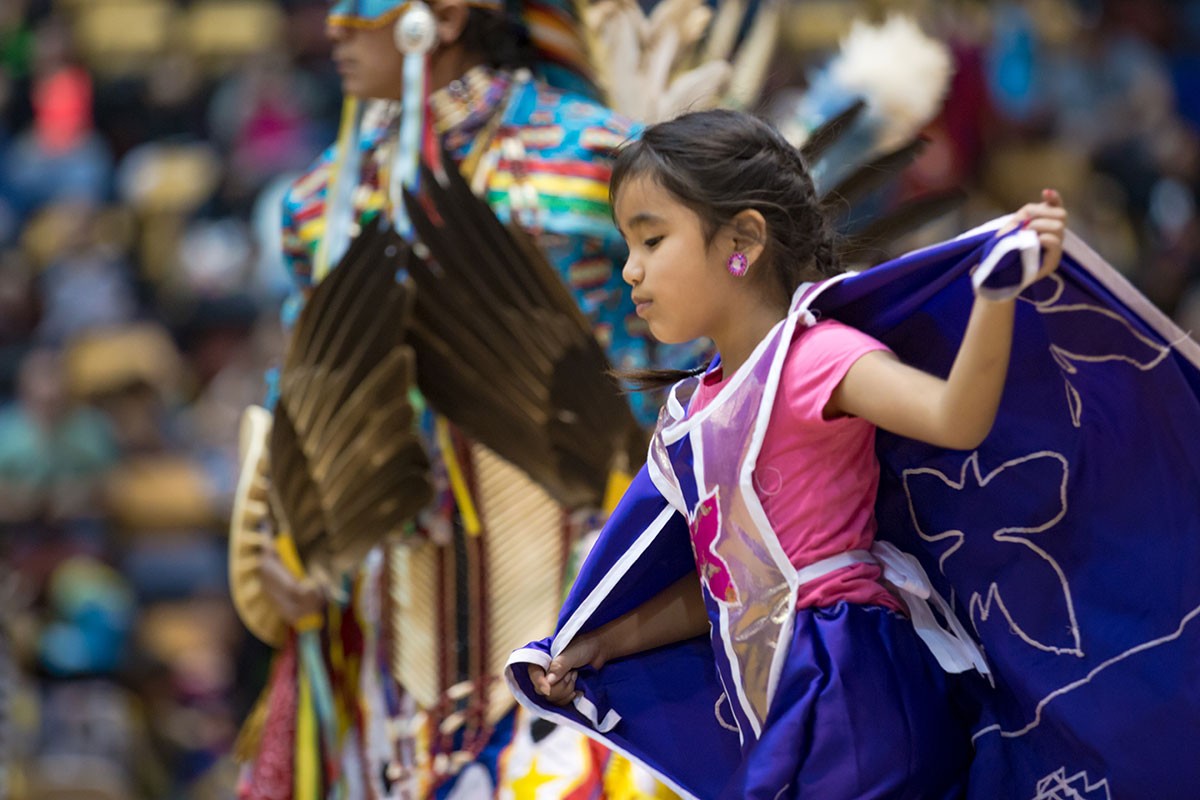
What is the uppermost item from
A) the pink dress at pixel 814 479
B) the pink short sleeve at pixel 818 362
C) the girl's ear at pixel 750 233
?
Result: the girl's ear at pixel 750 233

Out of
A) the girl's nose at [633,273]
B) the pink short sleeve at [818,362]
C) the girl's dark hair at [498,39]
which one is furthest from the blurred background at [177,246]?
the pink short sleeve at [818,362]

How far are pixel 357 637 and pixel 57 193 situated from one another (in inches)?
165

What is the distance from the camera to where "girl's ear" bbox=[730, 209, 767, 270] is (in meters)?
1.92

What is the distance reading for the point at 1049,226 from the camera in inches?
63.6

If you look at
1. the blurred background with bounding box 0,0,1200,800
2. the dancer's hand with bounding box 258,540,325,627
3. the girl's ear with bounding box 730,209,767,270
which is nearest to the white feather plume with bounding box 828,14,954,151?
the dancer's hand with bounding box 258,540,325,627

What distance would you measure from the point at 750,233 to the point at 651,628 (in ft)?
1.49

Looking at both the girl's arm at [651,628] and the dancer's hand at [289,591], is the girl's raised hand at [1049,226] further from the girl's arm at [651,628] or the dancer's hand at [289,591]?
the dancer's hand at [289,591]

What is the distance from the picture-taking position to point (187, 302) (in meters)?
6.57

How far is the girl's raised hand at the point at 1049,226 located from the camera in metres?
1.61

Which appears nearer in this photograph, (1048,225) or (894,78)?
(1048,225)

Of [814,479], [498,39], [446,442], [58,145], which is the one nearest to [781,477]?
[814,479]

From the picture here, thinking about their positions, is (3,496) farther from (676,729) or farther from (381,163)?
(676,729)

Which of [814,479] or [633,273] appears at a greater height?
[633,273]

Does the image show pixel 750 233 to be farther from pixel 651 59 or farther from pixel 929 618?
pixel 651 59
